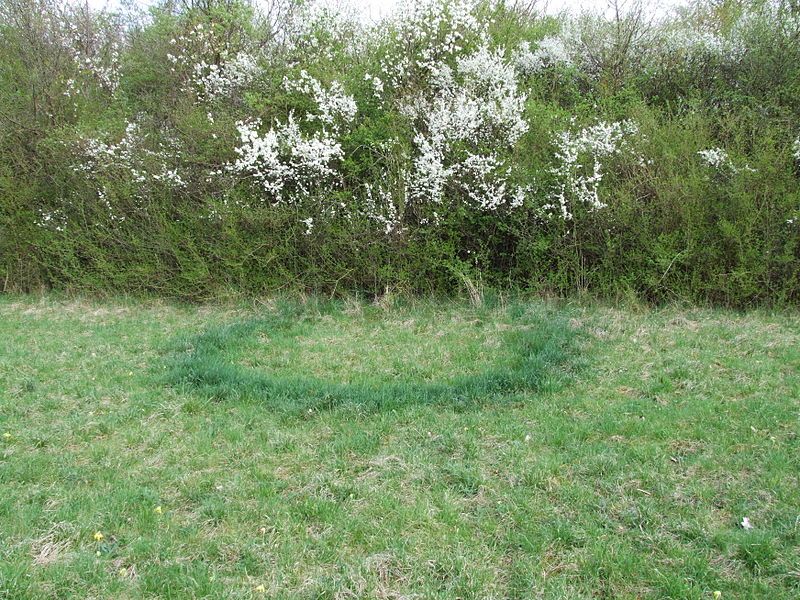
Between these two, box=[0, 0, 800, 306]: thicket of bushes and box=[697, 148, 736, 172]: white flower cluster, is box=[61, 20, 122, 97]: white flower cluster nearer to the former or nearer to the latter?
box=[0, 0, 800, 306]: thicket of bushes

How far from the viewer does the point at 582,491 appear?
3.40 metres

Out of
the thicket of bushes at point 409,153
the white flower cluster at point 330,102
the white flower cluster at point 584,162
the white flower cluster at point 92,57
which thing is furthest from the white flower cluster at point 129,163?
the white flower cluster at point 584,162

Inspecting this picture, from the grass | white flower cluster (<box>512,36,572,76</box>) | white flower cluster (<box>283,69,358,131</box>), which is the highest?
white flower cluster (<box>512,36,572,76</box>)

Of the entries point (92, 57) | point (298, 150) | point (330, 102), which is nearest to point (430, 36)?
point (330, 102)

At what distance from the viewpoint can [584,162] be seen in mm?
7789

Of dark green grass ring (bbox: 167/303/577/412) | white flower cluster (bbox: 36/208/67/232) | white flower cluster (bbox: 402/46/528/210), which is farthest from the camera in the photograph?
white flower cluster (bbox: 36/208/67/232)

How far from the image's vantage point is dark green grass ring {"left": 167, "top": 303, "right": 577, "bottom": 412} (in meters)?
4.88

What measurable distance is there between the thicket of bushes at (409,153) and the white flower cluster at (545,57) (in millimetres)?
27

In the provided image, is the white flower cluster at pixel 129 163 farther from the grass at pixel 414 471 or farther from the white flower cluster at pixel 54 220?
the grass at pixel 414 471

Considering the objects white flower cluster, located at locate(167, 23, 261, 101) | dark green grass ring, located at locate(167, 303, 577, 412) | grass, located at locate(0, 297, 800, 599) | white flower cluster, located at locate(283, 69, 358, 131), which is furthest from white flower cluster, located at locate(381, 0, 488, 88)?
grass, located at locate(0, 297, 800, 599)

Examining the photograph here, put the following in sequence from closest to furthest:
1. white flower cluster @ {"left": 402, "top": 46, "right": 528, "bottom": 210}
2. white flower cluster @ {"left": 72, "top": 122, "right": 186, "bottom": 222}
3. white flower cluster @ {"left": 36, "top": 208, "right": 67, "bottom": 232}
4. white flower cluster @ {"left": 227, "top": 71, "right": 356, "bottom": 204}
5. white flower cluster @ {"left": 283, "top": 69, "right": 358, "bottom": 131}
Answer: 1. white flower cluster @ {"left": 402, "top": 46, "right": 528, "bottom": 210}
2. white flower cluster @ {"left": 227, "top": 71, "right": 356, "bottom": 204}
3. white flower cluster @ {"left": 283, "top": 69, "right": 358, "bottom": 131}
4. white flower cluster @ {"left": 72, "top": 122, "right": 186, "bottom": 222}
5. white flower cluster @ {"left": 36, "top": 208, "right": 67, "bottom": 232}

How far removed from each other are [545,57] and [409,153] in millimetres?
3310

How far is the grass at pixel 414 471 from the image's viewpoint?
9.10ft

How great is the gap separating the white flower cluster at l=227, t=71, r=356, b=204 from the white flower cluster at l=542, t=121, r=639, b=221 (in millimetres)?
3002
